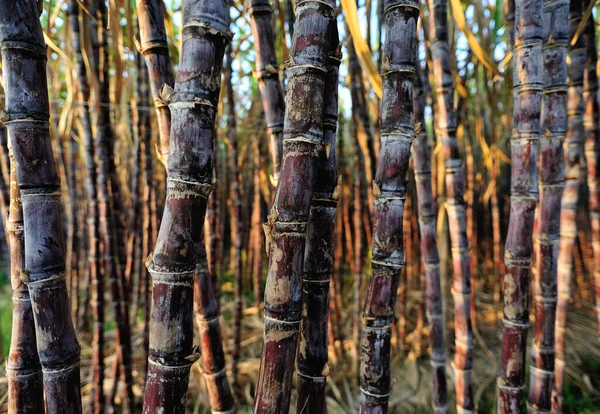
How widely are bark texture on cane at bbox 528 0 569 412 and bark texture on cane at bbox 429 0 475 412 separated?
7.4 inches

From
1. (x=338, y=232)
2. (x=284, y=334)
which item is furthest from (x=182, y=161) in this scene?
(x=338, y=232)

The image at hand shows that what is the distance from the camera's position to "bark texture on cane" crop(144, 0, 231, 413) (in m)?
0.51

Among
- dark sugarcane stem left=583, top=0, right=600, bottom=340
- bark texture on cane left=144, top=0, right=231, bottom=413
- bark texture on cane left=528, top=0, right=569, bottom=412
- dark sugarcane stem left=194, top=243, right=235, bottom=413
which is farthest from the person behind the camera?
dark sugarcane stem left=583, top=0, right=600, bottom=340

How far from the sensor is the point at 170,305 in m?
0.53

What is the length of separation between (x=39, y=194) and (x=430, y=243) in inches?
39.7

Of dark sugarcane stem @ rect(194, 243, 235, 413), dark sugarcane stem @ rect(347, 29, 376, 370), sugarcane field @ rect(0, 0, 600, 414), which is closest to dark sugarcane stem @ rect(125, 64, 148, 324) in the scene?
sugarcane field @ rect(0, 0, 600, 414)

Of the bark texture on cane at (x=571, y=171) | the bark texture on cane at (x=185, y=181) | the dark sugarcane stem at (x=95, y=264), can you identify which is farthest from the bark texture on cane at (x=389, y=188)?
the dark sugarcane stem at (x=95, y=264)

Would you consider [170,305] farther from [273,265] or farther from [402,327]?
[402,327]

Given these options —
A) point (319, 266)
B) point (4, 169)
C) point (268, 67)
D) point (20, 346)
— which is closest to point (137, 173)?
point (4, 169)

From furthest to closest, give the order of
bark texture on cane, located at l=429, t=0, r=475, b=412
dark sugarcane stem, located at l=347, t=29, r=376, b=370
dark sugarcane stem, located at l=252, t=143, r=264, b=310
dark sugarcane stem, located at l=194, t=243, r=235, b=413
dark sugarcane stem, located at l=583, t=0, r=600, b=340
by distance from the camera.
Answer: dark sugarcane stem, located at l=252, t=143, r=264, b=310
dark sugarcane stem, located at l=347, t=29, r=376, b=370
dark sugarcane stem, located at l=583, t=0, r=600, b=340
bark texture on cane, located at l=429, t=0, r=475, b=412
dark sugarcane stem, located at l=194, t=243, r=235, b=413

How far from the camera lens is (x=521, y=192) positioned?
86 cm

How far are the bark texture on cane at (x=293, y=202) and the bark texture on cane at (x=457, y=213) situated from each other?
65 cm

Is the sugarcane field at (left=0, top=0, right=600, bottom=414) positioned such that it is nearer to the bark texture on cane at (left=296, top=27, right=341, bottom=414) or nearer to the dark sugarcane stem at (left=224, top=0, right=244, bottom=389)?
the bark texture on cane at (left=296, top=27, right=341, bottom=414)

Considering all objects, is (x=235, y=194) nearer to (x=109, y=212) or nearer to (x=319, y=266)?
(x=109, y=212)
